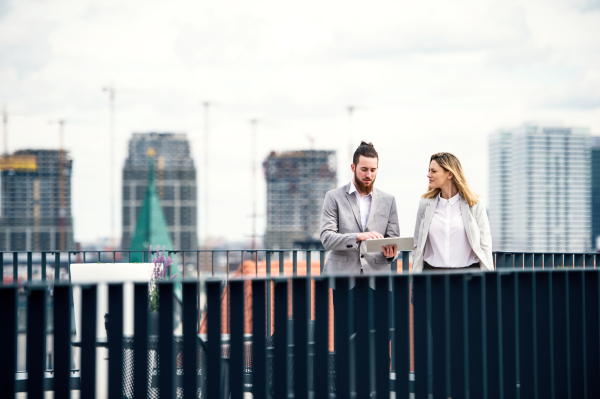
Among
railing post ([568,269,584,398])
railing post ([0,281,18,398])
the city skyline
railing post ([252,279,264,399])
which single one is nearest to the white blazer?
railing post ([568,269,584,398])

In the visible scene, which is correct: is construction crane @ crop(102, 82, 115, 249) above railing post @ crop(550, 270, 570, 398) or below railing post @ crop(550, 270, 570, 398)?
above

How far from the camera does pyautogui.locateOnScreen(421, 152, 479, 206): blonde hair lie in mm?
4832

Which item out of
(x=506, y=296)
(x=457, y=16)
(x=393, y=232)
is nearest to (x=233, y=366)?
(x=506, y=296)

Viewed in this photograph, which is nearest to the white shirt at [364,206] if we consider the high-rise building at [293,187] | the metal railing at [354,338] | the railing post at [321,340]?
the metal railing at [354,338]

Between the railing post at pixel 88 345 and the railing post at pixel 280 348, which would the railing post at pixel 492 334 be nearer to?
the railing post at pixel 280 348

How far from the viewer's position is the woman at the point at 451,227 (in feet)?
15.7

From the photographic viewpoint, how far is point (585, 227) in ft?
496

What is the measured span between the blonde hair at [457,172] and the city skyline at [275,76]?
344 ft

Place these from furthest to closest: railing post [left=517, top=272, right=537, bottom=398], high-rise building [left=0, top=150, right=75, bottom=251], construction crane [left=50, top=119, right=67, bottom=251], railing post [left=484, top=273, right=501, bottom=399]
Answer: high-rise building [left=0, top=150, right=75, bottom=251] → construction crane [left=50, top=119, right=67, bottom=251] → railing post [left=517, top=272, right=537, bottom=398] → railing post [left=484, top=273, right=501, bottom=399]

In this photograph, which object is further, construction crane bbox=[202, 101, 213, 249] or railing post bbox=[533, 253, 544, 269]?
construction crane bbox=[202, 101, 213, 249]

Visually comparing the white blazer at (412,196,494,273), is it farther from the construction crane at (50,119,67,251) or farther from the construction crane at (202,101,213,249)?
the construction crane at (50,119,67,251)

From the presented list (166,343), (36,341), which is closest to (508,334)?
(166,343)

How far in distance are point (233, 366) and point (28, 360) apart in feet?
3.11

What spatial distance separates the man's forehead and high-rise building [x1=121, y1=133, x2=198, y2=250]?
143652 mm
